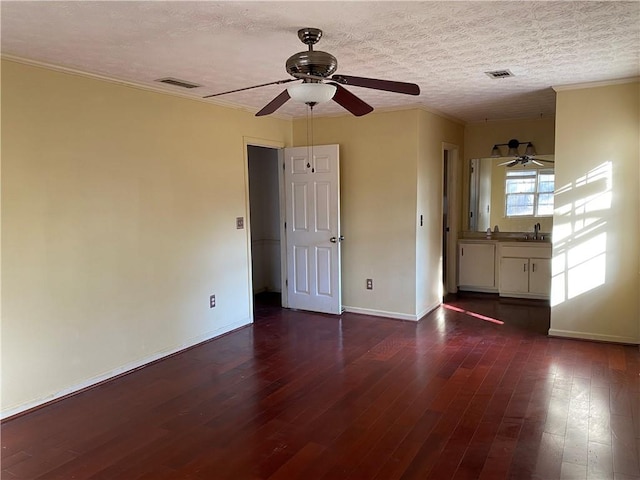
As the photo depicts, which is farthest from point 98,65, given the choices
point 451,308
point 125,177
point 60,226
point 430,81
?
point 451,308

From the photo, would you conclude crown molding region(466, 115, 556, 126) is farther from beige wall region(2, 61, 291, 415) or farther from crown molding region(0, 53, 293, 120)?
beige wall region(2, 61, 291, 415)

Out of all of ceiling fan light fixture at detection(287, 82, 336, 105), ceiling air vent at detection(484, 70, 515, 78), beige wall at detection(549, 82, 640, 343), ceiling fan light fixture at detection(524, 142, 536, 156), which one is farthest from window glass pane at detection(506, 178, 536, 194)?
ceiling fan light fixture at detection(287, 82, 336, 105)

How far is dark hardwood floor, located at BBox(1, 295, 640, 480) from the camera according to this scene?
2.53 m

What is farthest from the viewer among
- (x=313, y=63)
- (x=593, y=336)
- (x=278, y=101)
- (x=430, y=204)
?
(x=430, y=204)

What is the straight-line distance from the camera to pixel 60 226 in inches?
132

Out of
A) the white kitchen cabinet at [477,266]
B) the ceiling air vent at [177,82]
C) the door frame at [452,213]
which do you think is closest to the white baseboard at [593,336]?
the white kitchen cabinet at [477,266]

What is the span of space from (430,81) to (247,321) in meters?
3.05

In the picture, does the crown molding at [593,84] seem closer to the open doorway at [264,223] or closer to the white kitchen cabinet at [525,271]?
the white kitchen cabinet at [525,271]

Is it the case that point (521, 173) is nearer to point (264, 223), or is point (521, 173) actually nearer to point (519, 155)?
point (519, 155)

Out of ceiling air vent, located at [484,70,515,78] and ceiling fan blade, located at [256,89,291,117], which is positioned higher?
ceiling air vent, located at [484,70,515,78]

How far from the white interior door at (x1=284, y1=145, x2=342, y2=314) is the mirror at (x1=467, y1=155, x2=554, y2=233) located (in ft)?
7.62

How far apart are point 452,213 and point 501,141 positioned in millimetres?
1156

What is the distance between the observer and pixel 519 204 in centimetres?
636

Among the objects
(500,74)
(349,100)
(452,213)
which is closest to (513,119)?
(452,213)
